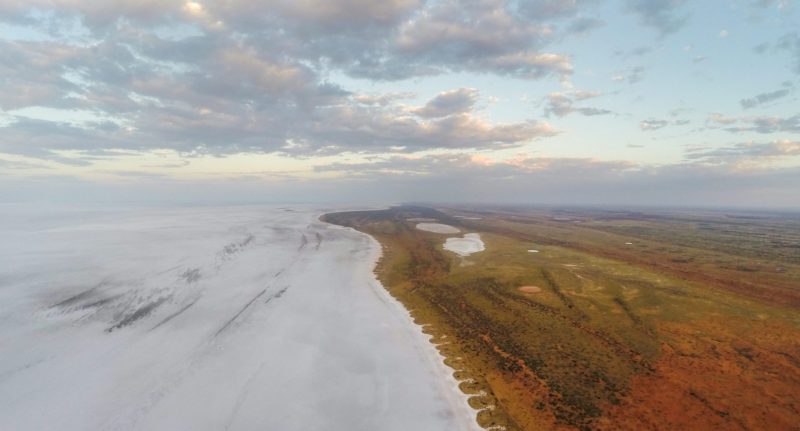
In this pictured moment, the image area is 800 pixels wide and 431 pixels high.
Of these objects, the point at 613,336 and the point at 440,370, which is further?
the point at 613,336

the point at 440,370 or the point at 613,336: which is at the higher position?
the point at 613,336

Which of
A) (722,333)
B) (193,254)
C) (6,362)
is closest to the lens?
(6,362)

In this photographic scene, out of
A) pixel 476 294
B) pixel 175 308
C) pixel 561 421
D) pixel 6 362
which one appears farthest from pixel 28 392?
pixel 476 294

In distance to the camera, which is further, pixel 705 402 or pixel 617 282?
pixel 617 282

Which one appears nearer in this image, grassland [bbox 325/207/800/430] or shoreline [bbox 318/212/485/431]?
shoreline [bbox 318/212/485/431]

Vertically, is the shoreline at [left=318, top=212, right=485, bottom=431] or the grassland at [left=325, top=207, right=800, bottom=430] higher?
the grassland at [left=325, top=207, right=800, bottom=430]

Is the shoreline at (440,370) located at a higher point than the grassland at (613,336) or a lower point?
lower

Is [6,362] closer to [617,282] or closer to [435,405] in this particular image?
[435,405]

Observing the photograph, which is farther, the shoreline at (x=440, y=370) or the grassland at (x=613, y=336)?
the grassland at (x=613, y=336)
